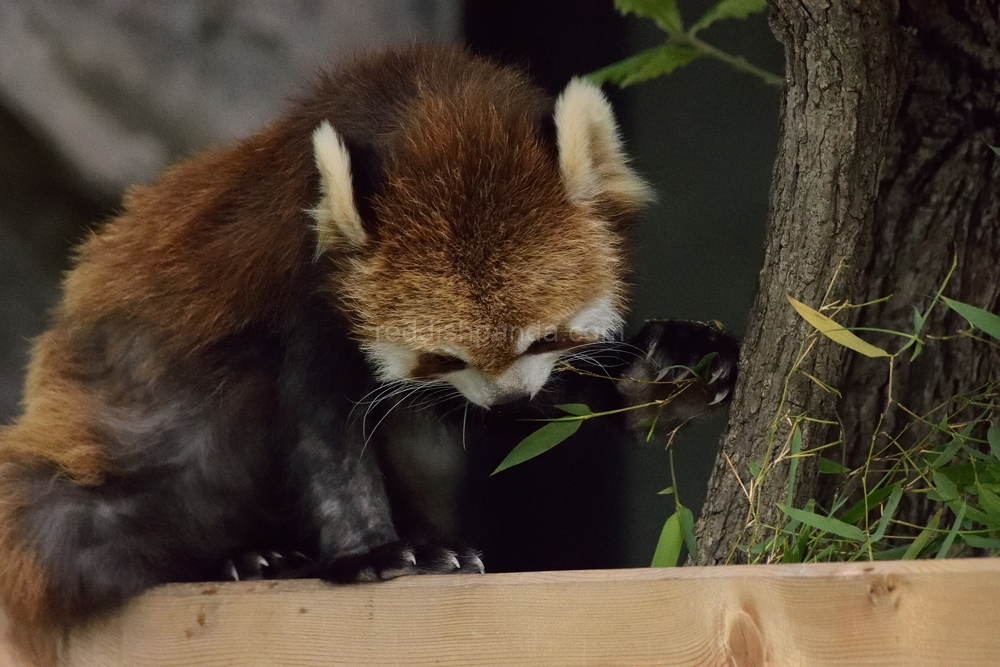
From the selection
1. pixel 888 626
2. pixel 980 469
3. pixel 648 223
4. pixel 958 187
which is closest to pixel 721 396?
pixel 980 469

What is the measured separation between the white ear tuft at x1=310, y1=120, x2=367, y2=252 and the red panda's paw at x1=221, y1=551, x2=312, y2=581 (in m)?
0.78

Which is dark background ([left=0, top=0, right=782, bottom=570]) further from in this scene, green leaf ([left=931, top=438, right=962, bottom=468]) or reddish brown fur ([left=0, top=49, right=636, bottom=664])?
green leaf ([left=931, top=438, right=962, bottom=468])

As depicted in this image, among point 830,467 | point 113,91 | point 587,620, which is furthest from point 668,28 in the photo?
point 113,91

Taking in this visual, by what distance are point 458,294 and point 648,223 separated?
58.2 inches

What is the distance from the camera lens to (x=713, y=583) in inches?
58.1

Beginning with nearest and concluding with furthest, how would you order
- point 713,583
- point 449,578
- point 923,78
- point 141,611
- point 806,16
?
point 713,583, point 449,578, point 806,16, point 141,611, point 923,78

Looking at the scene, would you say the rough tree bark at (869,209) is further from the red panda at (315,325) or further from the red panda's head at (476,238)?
the red panda's head at (476,238)

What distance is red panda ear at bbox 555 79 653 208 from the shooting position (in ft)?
6.52

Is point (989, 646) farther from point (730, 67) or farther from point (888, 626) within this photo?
point (730, 67)

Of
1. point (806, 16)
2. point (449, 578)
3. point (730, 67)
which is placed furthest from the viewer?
point (730, 67)

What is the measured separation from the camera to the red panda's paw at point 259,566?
2.30 metres

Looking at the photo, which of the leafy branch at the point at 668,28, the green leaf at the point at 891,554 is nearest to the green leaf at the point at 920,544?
the green leaf at the point at 891,554

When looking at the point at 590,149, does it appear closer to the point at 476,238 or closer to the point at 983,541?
the point at 476,238

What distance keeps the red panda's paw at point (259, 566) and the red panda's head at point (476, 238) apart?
0.56 metres
